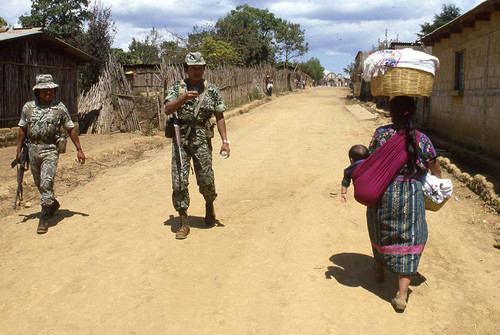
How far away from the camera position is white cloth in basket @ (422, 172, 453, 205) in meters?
3.30

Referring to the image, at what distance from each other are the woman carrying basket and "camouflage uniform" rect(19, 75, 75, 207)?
148 inches

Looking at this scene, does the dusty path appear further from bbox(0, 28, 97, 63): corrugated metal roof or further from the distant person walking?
the distant person walking

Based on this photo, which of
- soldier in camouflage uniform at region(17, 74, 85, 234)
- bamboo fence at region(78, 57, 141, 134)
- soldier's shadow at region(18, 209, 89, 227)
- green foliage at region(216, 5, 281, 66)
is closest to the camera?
soldier in camouflage uniform at region(17, 74, 85, 234)

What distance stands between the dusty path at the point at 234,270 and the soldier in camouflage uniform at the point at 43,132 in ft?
1.43

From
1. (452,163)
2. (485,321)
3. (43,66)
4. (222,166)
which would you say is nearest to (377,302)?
(485,321)

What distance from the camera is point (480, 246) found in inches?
195

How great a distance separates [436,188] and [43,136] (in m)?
4.25

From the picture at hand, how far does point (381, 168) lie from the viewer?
326cm

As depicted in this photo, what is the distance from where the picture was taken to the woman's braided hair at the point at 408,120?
3.23 metres

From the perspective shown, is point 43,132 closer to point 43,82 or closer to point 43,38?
point 43,82

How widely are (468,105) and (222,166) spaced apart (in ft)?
18.3

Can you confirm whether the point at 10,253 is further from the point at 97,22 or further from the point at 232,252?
the point at 97,22

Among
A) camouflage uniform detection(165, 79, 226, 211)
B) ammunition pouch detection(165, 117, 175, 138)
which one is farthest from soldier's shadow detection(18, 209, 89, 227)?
ammunition pouch detection(165, 117, 175, 138)

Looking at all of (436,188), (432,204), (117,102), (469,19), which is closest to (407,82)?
(436,188)
